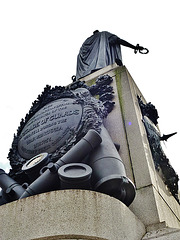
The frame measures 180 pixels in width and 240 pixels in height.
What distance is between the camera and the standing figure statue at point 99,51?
917cm

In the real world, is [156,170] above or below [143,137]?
below

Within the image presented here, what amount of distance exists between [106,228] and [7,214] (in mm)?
1195

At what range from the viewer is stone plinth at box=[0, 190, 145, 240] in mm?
3469

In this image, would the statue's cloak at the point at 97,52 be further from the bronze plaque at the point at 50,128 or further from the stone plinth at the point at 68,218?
the stone plinth at the point at 68,218

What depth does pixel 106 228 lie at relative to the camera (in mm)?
3535

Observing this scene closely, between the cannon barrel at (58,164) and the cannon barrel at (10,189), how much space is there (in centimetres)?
Result: 32

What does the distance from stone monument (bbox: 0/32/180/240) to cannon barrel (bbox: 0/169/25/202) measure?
0.02 meters

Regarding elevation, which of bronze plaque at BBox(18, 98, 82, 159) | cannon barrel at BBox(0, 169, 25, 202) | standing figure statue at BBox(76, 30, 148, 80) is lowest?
cannon barrel at BBox(0, 169, 25, 202)

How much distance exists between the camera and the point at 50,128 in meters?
5.69

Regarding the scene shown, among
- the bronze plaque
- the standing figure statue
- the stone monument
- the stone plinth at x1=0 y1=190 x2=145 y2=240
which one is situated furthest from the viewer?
the standing figure statue

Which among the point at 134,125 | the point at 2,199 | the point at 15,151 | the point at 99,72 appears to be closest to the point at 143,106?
the point at 134,125

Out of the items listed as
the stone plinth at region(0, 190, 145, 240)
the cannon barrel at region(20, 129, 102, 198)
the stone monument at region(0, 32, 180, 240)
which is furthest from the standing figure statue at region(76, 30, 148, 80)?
the stone plinth at region(0, 190, 145, 240)

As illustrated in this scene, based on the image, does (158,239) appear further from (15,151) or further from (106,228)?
(15,151)

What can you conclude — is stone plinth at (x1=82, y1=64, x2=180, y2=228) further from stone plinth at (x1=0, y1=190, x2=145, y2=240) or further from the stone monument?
stone plinth at (x1=0, y1=190, x2=145, y2=240)
